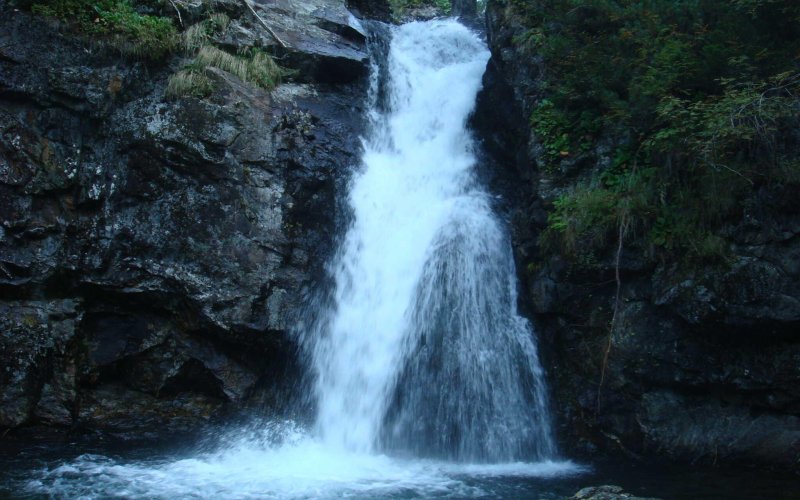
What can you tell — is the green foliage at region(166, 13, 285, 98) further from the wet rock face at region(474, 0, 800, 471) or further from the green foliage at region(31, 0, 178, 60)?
the wet rock face at region(474, 0, 800, 471)

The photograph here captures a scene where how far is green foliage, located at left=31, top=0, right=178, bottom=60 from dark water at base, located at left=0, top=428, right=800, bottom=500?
602 centimetres

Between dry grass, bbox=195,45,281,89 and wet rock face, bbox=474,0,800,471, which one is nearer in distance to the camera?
wet rock face, bbox=474,0,800,471

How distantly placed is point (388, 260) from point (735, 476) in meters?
5.60

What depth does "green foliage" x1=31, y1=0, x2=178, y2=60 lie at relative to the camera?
8641mm

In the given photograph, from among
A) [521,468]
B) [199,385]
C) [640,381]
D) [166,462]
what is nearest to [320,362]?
[199,385]

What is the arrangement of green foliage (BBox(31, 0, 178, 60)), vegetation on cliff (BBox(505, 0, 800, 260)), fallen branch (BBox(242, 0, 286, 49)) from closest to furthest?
vegetation on cliff (BBox(505, 0, 800, 260))
green foliage (BBox(31, 0, 178, 60))
fallen branch (BBox(242, 0, 286, 49))

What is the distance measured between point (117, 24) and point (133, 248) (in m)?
3.70

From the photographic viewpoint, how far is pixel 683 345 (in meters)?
7.02

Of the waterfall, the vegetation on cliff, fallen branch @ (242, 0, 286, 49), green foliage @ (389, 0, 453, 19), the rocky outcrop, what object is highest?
green foliage @ (389, 0, 453, 19)

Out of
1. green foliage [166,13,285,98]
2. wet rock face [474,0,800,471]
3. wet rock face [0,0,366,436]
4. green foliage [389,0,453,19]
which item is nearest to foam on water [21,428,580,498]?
wet rock face [0,0,366,436]

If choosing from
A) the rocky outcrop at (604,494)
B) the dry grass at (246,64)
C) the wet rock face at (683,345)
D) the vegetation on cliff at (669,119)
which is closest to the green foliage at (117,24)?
the dry grass at (246,64)

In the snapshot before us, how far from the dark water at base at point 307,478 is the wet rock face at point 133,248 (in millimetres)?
621

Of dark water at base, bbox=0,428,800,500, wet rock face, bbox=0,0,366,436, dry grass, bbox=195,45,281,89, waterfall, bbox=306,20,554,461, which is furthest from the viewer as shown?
dry grass, bbox=195,45,281,89

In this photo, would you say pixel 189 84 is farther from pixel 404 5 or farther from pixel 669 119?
pixel 404 5
